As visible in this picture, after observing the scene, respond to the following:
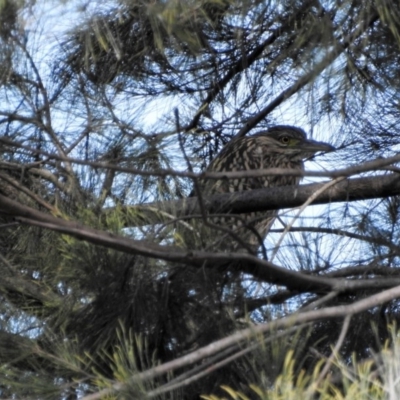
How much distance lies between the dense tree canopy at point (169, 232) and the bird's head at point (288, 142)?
123cm

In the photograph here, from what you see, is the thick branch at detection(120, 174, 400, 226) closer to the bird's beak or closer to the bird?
the bird

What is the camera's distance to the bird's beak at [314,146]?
5.33 m

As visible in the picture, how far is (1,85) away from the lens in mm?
3449

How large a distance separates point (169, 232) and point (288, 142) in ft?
8.78

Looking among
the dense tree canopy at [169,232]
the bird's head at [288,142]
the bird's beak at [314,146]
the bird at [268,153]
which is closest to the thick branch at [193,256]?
the dense tree canopy at [169,232]

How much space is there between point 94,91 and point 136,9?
620 mm

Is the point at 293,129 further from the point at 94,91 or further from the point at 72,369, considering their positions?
the point at 72,369

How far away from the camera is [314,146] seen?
5609mm

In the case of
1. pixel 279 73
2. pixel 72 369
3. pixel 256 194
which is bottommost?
pixel 72 369

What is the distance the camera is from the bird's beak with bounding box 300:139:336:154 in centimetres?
533

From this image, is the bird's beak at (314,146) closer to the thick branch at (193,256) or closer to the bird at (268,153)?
the bird at (268,153)

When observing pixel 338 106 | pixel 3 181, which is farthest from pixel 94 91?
pixel 338 106

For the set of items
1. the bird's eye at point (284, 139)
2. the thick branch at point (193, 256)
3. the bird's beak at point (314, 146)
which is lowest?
the thick branch at point (193, 256)

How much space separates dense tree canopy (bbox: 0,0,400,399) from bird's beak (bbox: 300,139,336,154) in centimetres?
88
